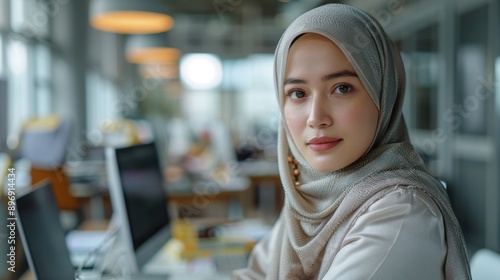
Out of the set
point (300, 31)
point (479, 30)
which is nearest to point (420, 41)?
point (479, 30)

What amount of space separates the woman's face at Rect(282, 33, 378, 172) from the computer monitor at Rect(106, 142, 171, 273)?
85 cm

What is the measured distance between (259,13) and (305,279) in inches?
454

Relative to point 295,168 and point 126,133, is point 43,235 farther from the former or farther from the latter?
point 126,133

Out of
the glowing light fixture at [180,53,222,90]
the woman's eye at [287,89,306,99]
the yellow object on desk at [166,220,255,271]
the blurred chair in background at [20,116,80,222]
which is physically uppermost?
the glowing light fixture at [180,53,222,90]

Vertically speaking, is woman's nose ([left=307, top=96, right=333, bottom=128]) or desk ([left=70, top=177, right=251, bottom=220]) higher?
woman's nose ([left=307, top=96, right=333, bottom=128])

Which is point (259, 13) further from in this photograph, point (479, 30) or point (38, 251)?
point (38, 251)

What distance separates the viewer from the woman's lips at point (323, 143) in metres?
0.96

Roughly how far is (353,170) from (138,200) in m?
1.00

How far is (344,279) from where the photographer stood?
2.69 feet

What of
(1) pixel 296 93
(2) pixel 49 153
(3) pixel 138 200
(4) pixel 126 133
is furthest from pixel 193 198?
(1) pixel 296 93

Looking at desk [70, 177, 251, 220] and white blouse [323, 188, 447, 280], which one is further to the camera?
desk [70, 177, 251, 220]

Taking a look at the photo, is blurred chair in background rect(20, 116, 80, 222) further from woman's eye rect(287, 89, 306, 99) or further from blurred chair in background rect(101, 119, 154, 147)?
woman's eye rect(287, 89, 306, 99)

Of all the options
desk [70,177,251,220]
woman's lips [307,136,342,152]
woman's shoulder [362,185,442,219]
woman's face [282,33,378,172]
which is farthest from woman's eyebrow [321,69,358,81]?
desk [70,177,251,220]

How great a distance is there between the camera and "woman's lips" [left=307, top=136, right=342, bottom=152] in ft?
3.14
